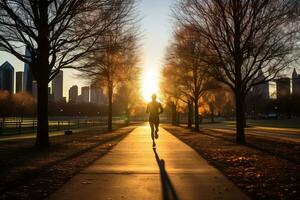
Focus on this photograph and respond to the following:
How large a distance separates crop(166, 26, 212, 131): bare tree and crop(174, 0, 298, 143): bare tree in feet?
3.17

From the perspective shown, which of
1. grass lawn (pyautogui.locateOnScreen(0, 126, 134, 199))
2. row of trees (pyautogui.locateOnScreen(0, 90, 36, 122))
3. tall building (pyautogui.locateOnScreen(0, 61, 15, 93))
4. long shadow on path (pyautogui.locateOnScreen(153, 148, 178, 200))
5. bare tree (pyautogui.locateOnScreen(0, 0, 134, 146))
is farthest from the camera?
tall building (pyautogui.locateOnScreen(0, 61, 15, 93))

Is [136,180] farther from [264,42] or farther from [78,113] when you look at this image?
[78,113]

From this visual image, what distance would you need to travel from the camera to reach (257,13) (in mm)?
18641

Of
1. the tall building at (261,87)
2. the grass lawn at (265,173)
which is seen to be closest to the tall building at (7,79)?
the tall building at (261,87)

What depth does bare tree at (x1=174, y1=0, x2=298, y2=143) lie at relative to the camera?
60.7ft

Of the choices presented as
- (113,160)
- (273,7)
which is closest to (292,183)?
(113,160)

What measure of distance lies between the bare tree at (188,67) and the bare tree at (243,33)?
3.17 feet

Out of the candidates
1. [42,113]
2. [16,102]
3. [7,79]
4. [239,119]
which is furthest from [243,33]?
[7,79]

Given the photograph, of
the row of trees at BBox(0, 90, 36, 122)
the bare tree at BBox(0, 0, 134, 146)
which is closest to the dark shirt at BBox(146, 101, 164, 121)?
the bare tree at BBox(0, 0, 134, 146)

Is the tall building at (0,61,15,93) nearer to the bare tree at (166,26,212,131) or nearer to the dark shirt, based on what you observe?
the bare tree at (166,26,212,131)

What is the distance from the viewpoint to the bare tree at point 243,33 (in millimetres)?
18500

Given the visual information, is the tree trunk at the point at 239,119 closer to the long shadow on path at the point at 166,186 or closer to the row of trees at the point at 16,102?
the long shadow on path at the point at 166,186

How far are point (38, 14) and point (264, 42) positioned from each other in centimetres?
968

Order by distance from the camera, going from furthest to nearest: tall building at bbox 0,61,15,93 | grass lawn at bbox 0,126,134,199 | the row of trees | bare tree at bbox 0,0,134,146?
tall building at bbox 0,61,15,93
the row of trees
bare tree at bbox 0,0,134,146
grass lawn at bbox 0,126,134,199
